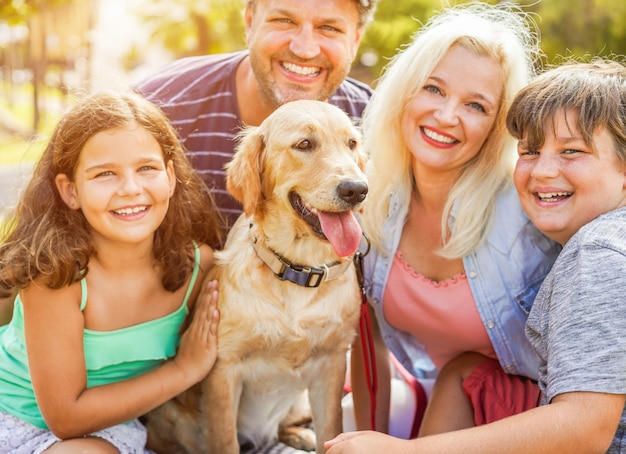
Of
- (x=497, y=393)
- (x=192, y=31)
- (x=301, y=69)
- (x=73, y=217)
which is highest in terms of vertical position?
(x=301, y=69)

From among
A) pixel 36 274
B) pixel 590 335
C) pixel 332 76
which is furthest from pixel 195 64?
pixel 590 335

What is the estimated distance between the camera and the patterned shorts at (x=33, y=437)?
262cm

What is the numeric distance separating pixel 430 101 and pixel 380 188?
519 millimetres

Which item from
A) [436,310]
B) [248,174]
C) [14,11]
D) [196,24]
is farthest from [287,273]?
[196,24]

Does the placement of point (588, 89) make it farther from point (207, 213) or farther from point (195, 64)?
point (195, 64)

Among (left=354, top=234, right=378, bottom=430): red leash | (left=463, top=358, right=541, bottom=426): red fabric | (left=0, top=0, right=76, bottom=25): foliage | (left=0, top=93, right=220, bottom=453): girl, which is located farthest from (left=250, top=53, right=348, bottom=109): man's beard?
(left=0, top=0, right=76, bottom=25): foliage

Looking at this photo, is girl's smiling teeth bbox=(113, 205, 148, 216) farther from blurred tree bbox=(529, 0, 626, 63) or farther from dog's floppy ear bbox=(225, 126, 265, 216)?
blurred tree bbox=(529, 0, 626, 63)

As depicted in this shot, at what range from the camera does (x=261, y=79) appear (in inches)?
142

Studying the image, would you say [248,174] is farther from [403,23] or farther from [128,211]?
[403,23]

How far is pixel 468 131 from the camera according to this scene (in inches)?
117

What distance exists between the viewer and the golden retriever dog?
270 cm

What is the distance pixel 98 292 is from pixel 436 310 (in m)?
1.47

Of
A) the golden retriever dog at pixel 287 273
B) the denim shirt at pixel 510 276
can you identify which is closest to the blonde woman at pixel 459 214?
the denim shirt at pixel 510 276

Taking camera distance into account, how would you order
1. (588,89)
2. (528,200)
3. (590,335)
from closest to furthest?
(590,335) → (588,89) → (528,200)
